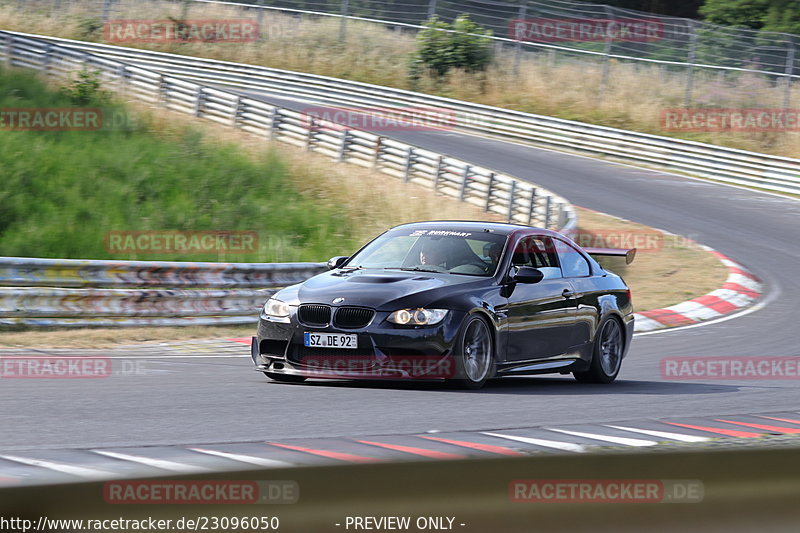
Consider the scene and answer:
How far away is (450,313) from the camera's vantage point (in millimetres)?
8852

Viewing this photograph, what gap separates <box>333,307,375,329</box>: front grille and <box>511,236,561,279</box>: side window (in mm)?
1740

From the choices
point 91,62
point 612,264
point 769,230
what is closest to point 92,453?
point 612,264

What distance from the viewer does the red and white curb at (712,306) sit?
16984 mm

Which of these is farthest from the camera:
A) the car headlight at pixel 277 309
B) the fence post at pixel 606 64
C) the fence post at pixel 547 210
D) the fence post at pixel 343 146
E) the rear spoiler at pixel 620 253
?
the fence post at pixel 606 64

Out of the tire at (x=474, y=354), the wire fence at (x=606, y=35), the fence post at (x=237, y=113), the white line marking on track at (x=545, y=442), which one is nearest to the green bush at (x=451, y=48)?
the wire fence at (x=606, y=35)

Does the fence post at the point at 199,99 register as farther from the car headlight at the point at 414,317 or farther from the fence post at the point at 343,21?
the car headlight at the point at 414,317

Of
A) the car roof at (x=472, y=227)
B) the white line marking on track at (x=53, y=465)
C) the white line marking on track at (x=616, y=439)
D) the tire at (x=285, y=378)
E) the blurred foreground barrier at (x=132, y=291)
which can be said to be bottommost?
the blurred foreground barrier at (x=132, y=291)

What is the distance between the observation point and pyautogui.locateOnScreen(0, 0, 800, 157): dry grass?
3744 cm

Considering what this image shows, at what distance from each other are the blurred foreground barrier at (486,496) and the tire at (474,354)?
4.44 meters

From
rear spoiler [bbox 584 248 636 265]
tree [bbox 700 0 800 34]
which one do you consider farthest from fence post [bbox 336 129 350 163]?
tree [bbox 700 0 800 34]

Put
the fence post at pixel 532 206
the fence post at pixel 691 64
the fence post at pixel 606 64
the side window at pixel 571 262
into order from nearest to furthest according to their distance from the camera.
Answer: the side window at pixel 571 262
the fence post at pixel 532 206
the fence post at pixel 691 64
the fence post at pixel 606 64

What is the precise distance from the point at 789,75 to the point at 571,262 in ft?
85.7

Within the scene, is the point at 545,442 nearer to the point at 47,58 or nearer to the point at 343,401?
the point at 343,401

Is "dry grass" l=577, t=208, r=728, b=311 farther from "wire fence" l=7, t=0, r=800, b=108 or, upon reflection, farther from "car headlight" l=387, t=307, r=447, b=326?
"wire fence" l=7, t=0, r=800, b=108
